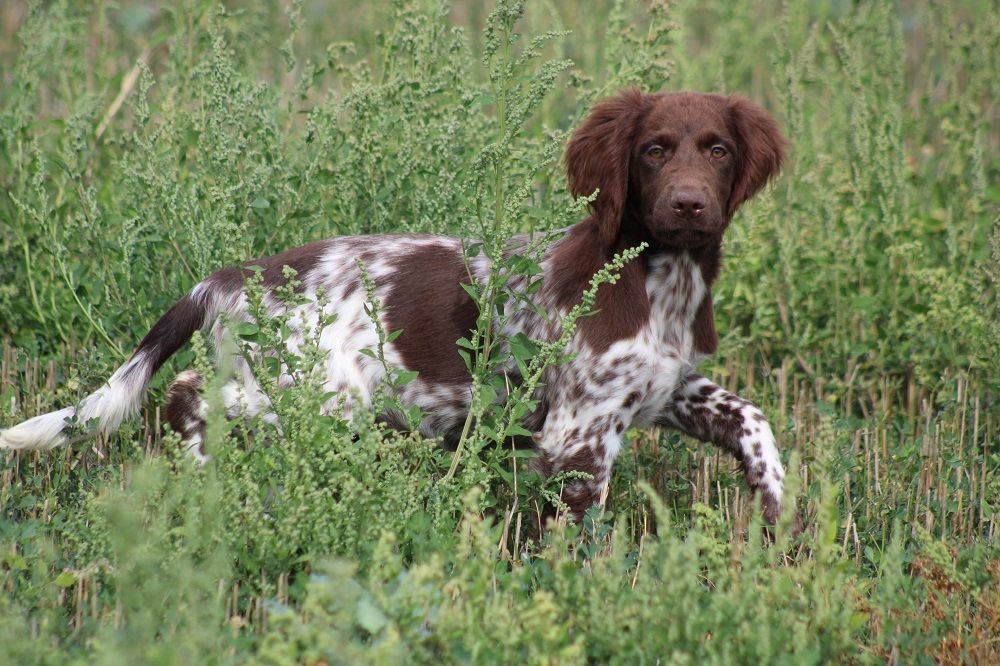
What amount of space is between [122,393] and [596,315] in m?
1.45

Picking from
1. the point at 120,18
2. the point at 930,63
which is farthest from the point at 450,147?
the point at 120,18

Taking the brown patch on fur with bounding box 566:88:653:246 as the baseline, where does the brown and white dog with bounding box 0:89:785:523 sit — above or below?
below

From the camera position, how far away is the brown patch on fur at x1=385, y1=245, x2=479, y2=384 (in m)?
3.87

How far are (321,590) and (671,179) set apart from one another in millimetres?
1859

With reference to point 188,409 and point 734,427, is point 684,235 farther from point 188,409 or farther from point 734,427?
point 188,409

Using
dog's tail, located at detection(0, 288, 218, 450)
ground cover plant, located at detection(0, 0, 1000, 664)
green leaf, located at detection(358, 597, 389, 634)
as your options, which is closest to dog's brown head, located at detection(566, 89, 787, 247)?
ground cover plant, located at detection(0, 0, 1000, 664)

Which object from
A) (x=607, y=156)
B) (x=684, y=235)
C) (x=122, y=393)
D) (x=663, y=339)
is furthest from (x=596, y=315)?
(x=122, y=393)

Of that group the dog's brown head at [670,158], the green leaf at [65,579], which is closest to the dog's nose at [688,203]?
the dog's brown head at [670,158]

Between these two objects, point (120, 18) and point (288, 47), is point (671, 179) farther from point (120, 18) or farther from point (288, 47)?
point (120, 18)

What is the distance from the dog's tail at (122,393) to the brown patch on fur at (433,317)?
590 mm

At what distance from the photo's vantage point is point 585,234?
12.6ft

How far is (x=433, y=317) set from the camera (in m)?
3.88

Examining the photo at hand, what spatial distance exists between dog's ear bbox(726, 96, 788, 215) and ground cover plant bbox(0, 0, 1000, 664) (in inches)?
24.2

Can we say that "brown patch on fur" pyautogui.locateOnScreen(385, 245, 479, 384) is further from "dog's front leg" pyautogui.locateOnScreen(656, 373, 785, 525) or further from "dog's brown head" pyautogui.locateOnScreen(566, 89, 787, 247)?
"dog's front leg" pyautogui.locateOnScreen(656, 373, 785, 525)
